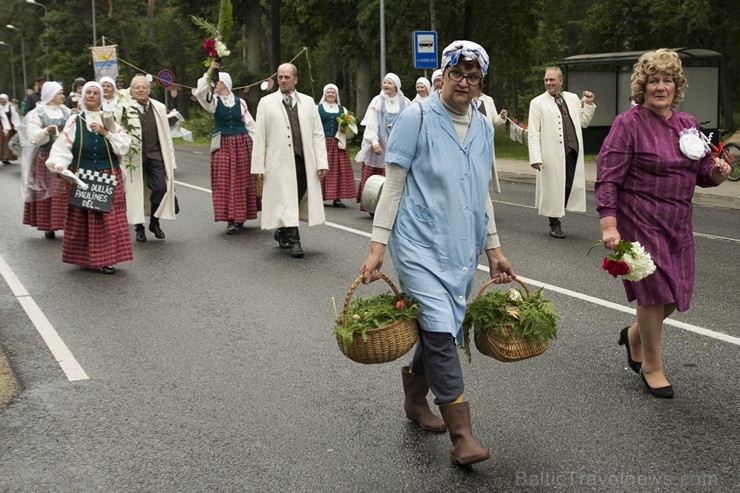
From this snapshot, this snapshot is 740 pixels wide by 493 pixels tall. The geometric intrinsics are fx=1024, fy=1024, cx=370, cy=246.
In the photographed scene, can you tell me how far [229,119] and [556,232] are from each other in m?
4.18

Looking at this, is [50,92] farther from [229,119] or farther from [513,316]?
[513,316]

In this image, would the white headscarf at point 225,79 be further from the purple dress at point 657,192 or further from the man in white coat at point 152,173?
the purple dress at point 657,192

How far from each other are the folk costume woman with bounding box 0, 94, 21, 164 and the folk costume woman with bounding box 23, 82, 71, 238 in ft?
49.8

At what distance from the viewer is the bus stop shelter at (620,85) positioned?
2123 cm

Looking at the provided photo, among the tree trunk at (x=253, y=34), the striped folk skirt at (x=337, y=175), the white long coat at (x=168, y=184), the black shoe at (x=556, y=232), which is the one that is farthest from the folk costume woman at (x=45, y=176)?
the tree trunk at (x=253, y=34)

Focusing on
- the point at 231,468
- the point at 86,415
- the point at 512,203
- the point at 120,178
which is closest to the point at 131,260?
the point at 120,178

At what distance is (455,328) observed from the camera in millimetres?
4531

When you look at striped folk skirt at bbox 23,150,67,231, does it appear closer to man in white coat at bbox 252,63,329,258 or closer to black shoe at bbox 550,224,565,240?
man in white coat at bbox 252,63,329,258

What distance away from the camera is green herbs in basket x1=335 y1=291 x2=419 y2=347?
14.5 feet

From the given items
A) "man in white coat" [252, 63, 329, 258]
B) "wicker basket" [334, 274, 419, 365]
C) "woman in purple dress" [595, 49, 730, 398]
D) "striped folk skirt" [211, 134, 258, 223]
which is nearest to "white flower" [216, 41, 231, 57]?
"man in white coat" [252, 63, 329, 258]

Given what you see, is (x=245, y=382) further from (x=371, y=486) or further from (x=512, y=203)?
(x=512, y=203)

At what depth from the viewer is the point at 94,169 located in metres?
9.62

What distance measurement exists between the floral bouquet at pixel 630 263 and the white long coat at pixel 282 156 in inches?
228

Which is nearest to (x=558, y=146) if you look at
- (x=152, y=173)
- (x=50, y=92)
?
(x=152, y=173)
